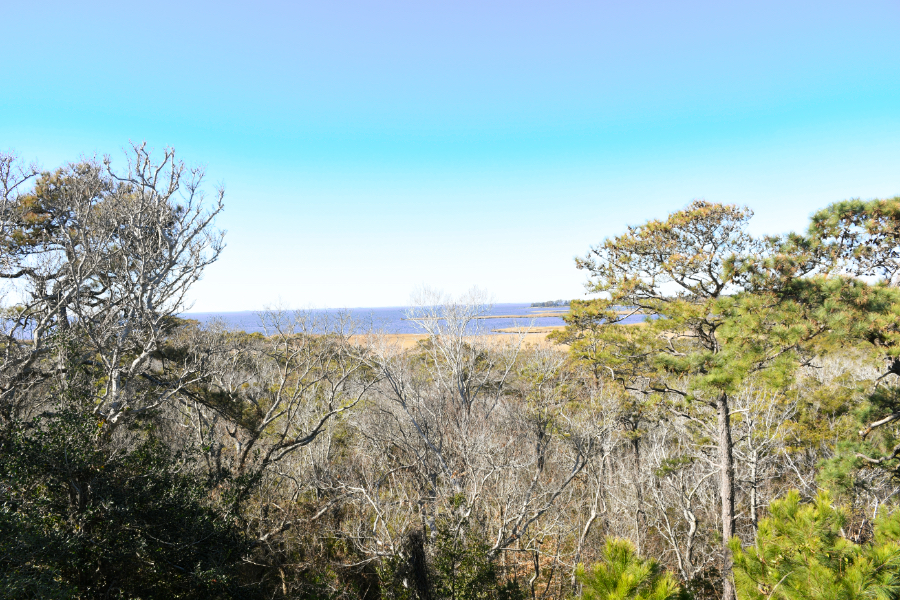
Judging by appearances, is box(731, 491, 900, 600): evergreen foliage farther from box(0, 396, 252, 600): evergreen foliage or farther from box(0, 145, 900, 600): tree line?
box(0, 396, 252, 600): evergreen foliage

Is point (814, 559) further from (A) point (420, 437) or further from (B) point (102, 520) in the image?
(A) point (420, 437)

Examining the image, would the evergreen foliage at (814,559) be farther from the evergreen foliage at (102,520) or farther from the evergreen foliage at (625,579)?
the evergreen foliage at (102,520)

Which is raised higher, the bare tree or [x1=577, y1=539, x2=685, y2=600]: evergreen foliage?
the bare tree

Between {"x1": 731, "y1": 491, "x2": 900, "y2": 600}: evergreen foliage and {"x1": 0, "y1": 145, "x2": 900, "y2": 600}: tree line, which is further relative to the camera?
{"x1": 0, "y1": 145, "x2": 900, "y2": 600}: tree line

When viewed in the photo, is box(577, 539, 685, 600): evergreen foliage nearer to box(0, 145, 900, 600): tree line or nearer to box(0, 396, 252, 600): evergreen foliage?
box(0, 145, 900, 600): tree line

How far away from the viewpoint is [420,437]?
14305 mm

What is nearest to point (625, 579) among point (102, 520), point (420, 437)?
point (102, 520)

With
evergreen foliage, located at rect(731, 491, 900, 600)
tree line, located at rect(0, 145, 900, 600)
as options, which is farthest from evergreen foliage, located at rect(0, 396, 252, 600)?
evergreen foliage, located at rect(731, 491, 900, 600)

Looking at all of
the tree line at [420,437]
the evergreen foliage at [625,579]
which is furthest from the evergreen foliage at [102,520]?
the evergreen foliage at [625,579]

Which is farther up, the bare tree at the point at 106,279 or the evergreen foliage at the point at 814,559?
the bare tree at the point at 106,279

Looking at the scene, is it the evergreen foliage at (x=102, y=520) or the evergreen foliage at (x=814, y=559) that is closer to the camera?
the evergreen foliage at (x=814, y=559)

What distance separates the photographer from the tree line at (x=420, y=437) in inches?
206

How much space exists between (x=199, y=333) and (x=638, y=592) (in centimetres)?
1709

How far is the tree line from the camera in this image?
17.2ft
